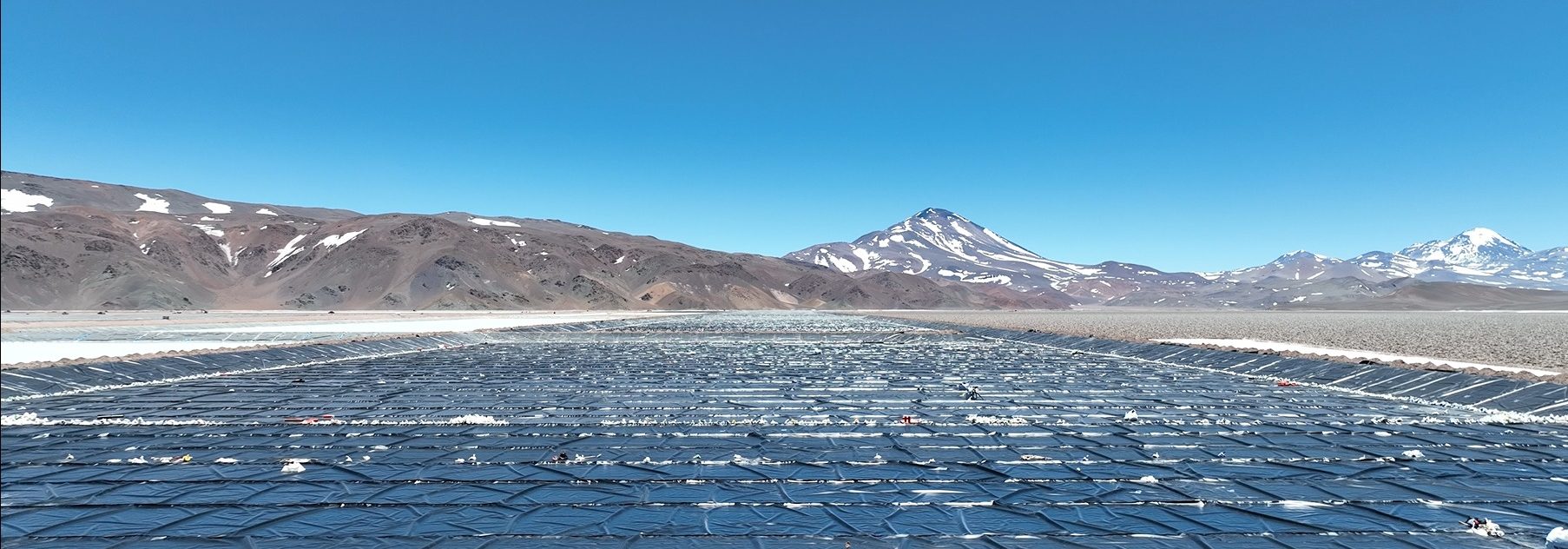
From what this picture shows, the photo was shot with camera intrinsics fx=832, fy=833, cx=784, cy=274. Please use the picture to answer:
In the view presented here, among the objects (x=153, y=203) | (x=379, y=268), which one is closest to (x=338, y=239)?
(x=379, y=268)

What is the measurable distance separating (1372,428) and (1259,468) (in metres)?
2.92

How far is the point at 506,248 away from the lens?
115 m

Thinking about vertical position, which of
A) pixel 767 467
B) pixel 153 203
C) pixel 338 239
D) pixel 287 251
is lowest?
pixel 767 467

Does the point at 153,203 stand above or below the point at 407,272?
above

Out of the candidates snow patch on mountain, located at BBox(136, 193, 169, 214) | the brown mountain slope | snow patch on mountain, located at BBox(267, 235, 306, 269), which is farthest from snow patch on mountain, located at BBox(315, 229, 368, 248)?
snow patch on mountain, located at BBox(136, 193, 169, 214)

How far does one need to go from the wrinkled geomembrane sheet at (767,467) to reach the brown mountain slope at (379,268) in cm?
6967

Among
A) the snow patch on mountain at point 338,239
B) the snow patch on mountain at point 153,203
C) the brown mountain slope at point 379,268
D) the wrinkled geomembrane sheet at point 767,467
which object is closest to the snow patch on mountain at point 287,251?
the brown mountain slope at point 379,268

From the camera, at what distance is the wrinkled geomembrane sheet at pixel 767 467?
487cm

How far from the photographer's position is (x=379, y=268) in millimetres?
99562

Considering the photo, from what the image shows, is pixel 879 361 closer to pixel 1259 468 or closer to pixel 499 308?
pixel 1259 468

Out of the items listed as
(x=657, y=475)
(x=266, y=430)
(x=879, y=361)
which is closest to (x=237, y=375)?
(x=266, y=430)

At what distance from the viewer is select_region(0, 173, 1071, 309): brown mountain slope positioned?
82.1 metres

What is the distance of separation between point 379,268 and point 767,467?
344 feet

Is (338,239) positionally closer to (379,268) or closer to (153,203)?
(379,268)
